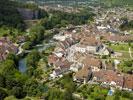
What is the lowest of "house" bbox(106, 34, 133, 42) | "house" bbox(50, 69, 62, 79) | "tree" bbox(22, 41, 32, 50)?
"house" bbox(106, 34, 133, 42)

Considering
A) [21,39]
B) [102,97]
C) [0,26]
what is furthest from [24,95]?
[0,26]

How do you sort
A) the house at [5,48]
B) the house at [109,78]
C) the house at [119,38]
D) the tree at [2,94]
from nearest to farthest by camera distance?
the tree at [2,94] → the house at [109,78] → the house at [5,48] → the house at [119,38]

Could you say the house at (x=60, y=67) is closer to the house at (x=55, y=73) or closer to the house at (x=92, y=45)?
the house at (x=55, y=73)

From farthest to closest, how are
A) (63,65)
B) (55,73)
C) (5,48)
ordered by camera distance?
1. (5,48)
2. (63,65)
3. (55,73)

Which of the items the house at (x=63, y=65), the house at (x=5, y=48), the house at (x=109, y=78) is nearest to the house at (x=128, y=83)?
the house at (x=109, y=78)

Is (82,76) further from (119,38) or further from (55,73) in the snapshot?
(119,38)

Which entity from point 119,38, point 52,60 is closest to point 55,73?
point 52,60

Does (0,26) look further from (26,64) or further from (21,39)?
(26,64)

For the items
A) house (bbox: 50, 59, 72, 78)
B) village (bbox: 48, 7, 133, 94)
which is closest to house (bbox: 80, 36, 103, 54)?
village (bbox: 48, 7, 133, 94)

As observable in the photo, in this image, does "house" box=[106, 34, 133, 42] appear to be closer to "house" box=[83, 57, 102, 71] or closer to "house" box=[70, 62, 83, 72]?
"house" box=[83, 57, 102, 71]
